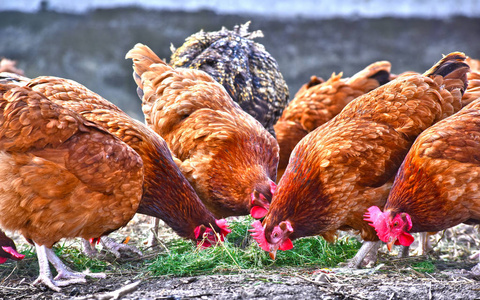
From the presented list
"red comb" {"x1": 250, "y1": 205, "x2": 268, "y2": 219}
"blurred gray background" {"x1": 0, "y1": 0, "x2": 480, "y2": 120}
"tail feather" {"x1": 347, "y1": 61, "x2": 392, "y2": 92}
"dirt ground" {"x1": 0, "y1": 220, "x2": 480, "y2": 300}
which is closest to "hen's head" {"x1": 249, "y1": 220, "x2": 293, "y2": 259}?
"dirt ground" {"x1": 0, "y1": 220, "x2": 480, "y2": 300}

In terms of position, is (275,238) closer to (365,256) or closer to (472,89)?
(365,256)

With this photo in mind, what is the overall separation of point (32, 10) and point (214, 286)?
601 centimetres

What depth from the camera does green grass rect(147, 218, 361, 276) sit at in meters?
2.52

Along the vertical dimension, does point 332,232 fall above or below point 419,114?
below

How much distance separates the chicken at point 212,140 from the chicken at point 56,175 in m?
0.64

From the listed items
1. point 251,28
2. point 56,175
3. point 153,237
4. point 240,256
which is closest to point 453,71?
point 240,256

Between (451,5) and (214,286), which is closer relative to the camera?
(214,286)

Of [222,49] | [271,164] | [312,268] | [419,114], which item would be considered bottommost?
[312,268]

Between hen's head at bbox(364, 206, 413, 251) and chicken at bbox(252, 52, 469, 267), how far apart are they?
14cm

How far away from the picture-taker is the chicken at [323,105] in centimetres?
402

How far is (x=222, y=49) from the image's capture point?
3.96 metres

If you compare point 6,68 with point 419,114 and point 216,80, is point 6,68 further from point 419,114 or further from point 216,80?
point 419,114

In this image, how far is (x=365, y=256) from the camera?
8.81ft

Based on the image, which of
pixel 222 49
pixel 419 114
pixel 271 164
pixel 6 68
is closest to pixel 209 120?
pixel 271 164
